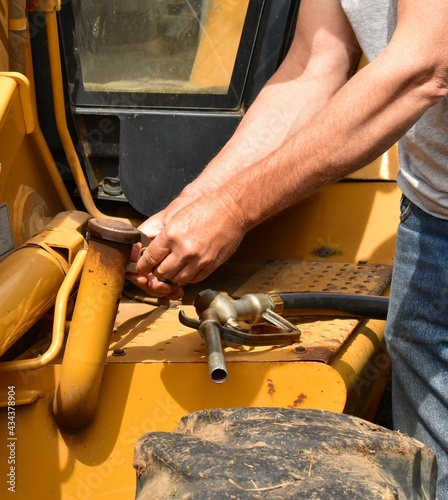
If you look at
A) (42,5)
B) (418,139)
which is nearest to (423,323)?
(418,139)

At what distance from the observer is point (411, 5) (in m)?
1.22

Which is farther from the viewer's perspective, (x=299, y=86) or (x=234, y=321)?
(x=299, y=86)

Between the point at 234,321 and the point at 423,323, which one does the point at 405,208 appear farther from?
the point at 234,321

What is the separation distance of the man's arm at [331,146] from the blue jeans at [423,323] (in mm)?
238

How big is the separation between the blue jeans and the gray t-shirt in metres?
0.04

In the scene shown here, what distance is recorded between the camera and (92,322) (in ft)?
4.43

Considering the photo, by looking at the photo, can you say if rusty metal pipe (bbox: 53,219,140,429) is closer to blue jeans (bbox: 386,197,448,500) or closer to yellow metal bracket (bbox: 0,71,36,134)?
yellow metal bracket (bbox: 0,71,36,134)

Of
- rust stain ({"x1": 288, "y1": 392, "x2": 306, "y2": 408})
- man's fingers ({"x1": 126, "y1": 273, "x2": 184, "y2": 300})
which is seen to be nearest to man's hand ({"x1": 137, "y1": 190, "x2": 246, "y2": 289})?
man's fingers ({"x1": 126, "y1": 273, "x2": 184, "y2": 300})

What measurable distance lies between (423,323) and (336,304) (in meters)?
0.18

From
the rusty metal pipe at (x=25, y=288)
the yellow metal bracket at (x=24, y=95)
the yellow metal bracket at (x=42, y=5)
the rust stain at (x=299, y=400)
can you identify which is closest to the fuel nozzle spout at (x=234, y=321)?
the rust stain at (x=299, y=400)

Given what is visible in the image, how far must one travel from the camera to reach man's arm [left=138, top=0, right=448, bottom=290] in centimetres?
122

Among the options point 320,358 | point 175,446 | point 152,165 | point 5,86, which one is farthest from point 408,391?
point 5,86

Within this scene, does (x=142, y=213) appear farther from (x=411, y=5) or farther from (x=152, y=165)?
(x=411, y=5)

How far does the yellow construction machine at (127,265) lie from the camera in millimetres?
1354
